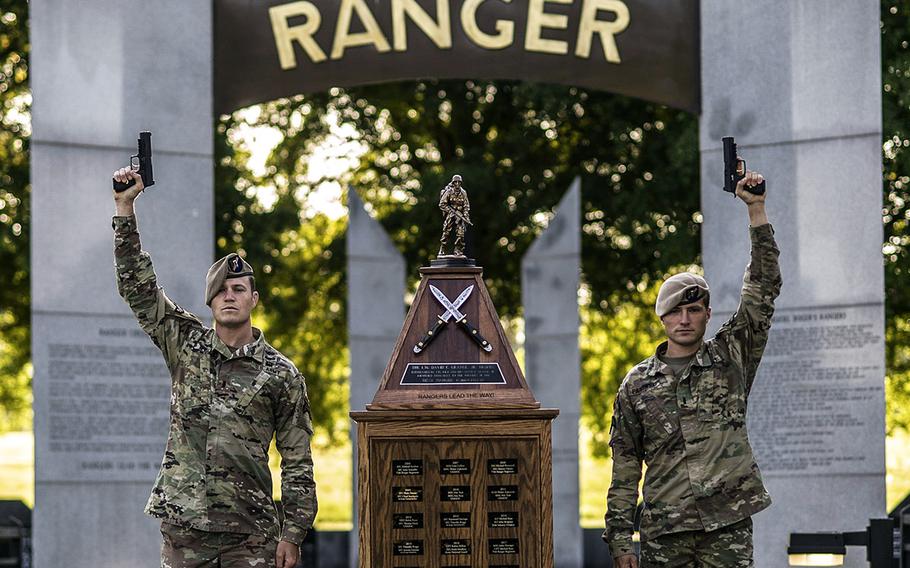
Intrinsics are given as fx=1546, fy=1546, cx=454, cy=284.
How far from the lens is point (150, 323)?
6.56m

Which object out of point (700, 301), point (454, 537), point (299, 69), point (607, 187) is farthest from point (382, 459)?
point (607, 187)

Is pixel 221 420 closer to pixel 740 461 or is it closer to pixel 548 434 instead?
pixel 548 434

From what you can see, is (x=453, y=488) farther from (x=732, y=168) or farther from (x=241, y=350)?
(x=732, y=168)

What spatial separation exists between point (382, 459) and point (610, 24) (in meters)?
6.47

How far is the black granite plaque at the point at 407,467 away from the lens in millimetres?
6930

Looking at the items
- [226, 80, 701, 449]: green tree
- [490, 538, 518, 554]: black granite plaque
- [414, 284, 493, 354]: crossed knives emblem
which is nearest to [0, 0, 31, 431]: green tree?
[226, 80, 701, 449]: green tree

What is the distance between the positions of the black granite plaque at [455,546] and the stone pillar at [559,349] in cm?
1014

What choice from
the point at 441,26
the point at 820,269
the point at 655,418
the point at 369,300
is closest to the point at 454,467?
the point at 655,418

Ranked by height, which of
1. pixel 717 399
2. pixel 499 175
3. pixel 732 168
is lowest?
pixel 717 399

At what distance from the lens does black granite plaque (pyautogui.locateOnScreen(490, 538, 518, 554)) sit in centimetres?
690

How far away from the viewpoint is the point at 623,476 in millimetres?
6363

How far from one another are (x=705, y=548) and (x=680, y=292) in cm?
103

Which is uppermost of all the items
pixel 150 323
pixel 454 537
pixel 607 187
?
pixel 607 187

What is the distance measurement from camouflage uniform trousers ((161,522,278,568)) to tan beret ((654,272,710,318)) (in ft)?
6.22
